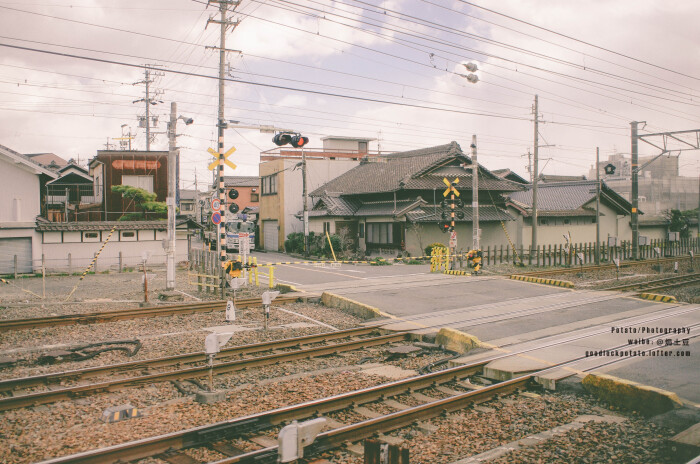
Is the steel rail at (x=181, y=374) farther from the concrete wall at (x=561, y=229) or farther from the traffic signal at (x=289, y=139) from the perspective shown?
the concrete wall at (x=561, y=229)

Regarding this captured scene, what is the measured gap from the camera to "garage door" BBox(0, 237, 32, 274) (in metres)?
25.5

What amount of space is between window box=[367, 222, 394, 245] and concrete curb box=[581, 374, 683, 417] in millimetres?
25785

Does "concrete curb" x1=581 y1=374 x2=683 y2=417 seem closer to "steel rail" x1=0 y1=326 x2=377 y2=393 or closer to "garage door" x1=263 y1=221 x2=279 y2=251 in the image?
"steel rail" x1=0 y1=326 x2=377 y2=393

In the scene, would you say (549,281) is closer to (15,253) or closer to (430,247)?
(430,247)

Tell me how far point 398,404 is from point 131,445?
11.4 feet

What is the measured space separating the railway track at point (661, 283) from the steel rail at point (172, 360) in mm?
12232

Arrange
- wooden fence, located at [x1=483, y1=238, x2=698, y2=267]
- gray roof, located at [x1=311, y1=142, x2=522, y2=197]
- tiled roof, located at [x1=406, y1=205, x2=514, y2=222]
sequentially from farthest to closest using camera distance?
1. gray roof, located at [x1=311, y1=142, x2=522, y2=197]
2. tiled roof, located at [x1=406, y1=205, x2=514, y2=222]
3. wooden fence, located at [x1=483, y1=238, x2=698, y2=267]

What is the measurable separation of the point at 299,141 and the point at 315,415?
9434mm

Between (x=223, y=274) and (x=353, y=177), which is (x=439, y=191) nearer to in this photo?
(x=353, y=177)

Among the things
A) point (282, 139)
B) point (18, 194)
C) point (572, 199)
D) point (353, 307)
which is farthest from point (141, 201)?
point (572, 199)

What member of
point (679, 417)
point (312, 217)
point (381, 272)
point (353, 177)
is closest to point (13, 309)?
point (381, 272)

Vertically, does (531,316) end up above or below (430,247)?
below

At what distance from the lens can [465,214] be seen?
33.8m

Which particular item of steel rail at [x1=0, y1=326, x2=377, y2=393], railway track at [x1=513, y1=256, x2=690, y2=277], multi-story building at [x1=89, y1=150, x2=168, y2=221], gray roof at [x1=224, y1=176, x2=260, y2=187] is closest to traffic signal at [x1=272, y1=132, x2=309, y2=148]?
steel rail at [x1=0, y1=326, x2=377, y2=393]
